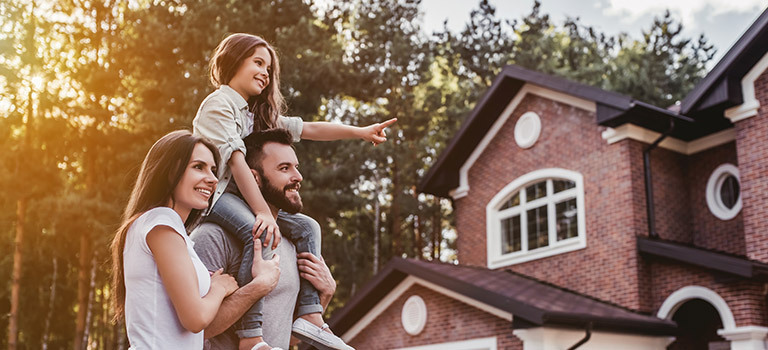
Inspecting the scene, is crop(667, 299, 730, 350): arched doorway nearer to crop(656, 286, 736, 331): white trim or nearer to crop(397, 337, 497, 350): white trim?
crop(656, 286, 736, 331): white trim

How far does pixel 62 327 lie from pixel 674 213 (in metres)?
20.7

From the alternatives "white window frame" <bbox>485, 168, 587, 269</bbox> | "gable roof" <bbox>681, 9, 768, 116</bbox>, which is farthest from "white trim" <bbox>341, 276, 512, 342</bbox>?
"gable roof" <bbox>681, 9, 768, 116</bbox>

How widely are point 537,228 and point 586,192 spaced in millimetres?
1393

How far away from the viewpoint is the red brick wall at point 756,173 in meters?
12.2

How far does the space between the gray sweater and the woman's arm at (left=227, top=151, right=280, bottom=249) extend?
15 centimetres

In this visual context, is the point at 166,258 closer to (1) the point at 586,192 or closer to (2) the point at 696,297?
(2) the point at 696,297

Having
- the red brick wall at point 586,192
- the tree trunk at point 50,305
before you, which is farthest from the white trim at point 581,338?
the tree trunk at point 50,305

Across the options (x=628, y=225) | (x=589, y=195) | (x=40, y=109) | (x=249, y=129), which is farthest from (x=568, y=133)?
(x=40, y=109)

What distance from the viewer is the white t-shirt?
253cm

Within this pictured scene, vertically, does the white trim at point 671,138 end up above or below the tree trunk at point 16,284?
above

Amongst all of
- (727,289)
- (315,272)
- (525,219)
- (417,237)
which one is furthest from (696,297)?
(417,237)

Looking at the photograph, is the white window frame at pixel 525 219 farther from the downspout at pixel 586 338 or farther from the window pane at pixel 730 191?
the downspout at pixel 586 338

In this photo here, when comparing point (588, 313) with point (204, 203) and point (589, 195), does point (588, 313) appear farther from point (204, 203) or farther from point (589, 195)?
point (204, 203)

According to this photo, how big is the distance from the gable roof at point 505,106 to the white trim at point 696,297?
3.05 metres
